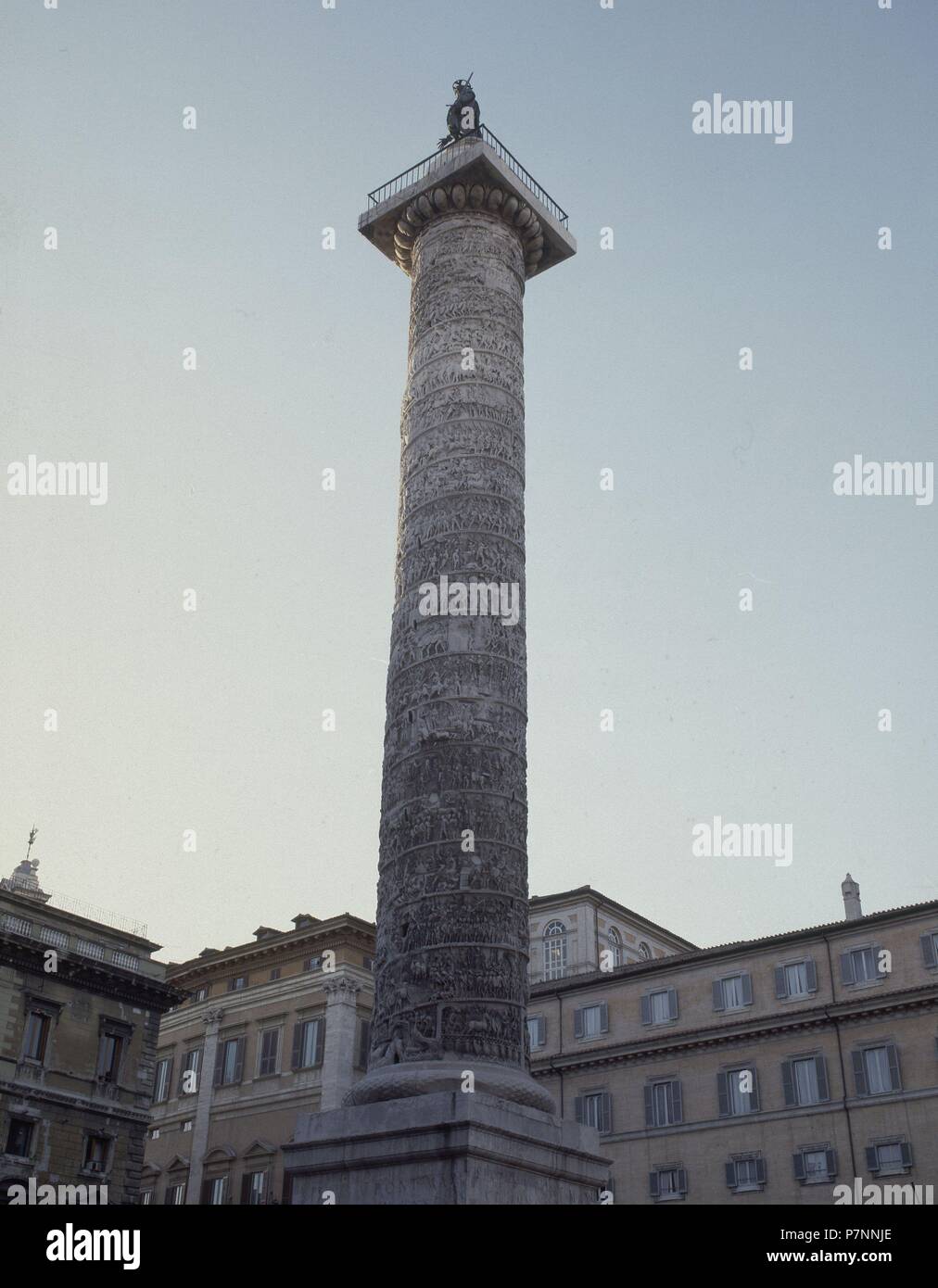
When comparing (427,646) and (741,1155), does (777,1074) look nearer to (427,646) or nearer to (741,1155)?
(741,1155)

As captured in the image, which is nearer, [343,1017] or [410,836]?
[410,836]

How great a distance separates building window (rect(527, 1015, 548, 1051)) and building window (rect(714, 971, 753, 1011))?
5.20m

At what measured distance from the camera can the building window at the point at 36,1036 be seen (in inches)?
1030

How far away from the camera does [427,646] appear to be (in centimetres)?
1372

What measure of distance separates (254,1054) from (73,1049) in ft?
24.4

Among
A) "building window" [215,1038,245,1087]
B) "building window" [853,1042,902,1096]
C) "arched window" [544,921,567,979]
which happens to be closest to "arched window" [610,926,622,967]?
"arched window" [544,921,567,979]

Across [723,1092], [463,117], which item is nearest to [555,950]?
[723,1092]

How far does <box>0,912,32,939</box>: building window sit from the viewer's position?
26.5 metres

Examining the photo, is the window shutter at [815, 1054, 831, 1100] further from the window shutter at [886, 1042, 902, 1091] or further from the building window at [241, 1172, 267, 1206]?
the building window at [241, 1172, 267, 1206]

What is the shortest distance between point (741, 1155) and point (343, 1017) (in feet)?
33.0

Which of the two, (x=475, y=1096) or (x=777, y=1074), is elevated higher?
(x=777, y=1074)

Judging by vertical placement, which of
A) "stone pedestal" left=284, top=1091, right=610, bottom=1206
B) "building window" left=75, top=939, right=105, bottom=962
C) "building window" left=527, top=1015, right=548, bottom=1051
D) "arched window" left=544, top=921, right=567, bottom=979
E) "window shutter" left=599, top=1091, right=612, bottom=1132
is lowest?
"stone pedestal" left=284, top=1091, right=610, bottom=1206

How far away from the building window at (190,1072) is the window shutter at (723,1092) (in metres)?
14.2
